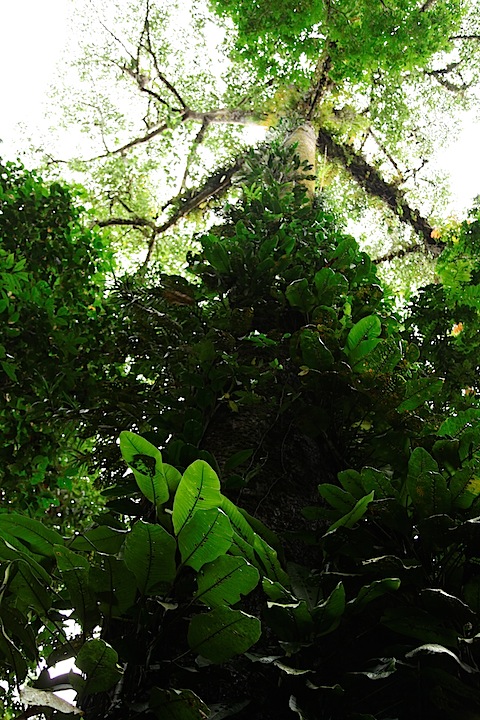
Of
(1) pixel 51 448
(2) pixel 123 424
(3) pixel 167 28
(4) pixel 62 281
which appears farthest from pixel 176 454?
(3) pixel 167 28

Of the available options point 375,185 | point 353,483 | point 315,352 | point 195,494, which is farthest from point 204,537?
point 375,185

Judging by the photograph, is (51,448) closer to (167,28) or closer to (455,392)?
(455,392)

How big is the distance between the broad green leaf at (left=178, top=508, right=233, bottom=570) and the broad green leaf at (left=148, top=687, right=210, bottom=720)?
0.69 ft

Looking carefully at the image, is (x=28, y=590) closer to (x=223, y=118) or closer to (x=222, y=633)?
(x=222, y=633)

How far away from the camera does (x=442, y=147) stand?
10070 mm

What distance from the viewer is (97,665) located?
35.7 inches

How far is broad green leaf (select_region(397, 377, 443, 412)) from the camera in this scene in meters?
1.90

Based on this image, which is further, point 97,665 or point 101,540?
point 101,540

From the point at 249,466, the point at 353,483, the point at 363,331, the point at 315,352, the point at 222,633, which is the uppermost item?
the point at 363,331

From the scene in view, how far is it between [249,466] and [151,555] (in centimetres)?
90

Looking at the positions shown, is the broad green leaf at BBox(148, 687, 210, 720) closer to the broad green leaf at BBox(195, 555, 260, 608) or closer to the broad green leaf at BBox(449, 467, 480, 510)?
the broad green leaf at BBox(195, 555, 260, 608)

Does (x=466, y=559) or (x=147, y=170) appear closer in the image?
(x=466, y=559)

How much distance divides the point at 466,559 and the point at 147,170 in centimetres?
950

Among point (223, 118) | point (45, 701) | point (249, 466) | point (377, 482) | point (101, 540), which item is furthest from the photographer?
point (223, 118)
